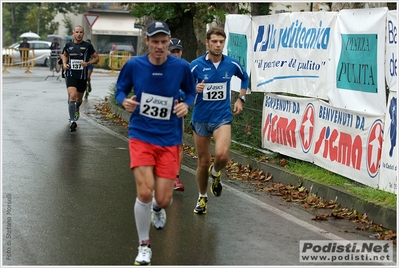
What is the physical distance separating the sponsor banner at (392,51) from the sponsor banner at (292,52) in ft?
5.49

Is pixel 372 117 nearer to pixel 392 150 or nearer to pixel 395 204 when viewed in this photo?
pixel 392 150

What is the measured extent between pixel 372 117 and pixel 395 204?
1324mm

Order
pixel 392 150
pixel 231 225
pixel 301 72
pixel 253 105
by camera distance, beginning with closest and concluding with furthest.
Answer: pixel 231 225 → pixel 392 150 → pixel 301 72 → pixel 253 105

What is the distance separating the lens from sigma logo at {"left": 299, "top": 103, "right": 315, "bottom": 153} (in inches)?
472

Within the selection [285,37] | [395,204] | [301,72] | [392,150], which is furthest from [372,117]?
[285,37]

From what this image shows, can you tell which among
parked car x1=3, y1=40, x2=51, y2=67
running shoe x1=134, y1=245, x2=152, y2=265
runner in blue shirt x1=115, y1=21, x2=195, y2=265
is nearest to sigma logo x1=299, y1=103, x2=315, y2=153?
runner in blue shirt x1=115, y1=21, x2=195, y2=265

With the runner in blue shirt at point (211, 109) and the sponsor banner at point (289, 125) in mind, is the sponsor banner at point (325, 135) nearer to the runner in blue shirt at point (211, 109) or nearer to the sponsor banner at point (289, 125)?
the sponsor banner at point (289, 125)

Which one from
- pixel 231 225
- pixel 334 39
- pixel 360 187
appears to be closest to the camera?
pixel 231 225

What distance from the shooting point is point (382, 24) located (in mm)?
9875

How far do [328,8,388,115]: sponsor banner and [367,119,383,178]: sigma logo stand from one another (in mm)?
188

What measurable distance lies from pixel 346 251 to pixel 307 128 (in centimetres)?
431

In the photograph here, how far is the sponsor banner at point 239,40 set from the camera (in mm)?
14391

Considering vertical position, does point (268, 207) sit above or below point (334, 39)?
below

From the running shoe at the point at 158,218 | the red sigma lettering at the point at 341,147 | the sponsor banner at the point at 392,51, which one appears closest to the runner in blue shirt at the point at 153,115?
the running shoe at the point at 158,218
